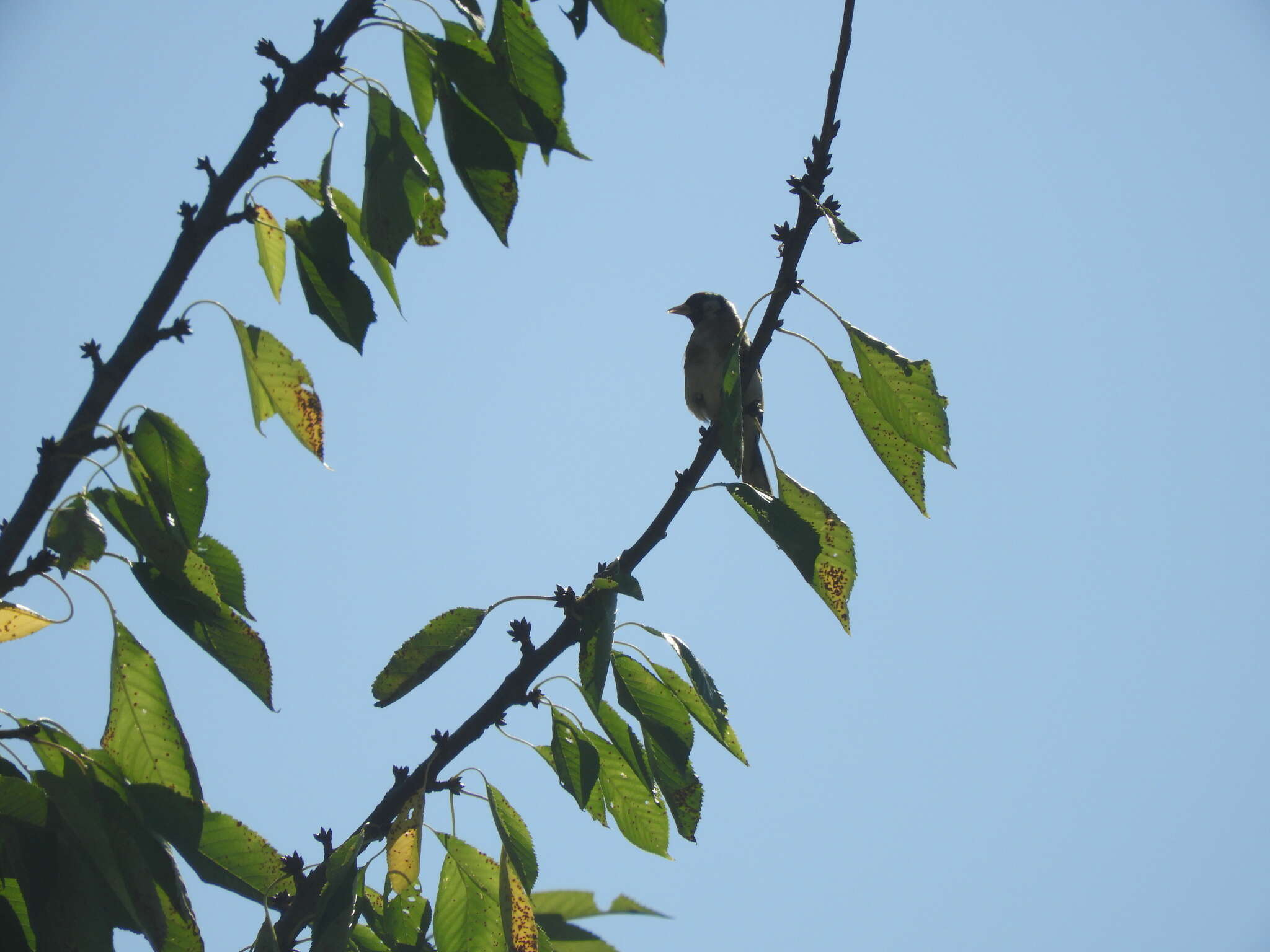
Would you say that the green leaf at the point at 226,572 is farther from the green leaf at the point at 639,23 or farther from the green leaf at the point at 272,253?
the green leaf at the point at 639,23

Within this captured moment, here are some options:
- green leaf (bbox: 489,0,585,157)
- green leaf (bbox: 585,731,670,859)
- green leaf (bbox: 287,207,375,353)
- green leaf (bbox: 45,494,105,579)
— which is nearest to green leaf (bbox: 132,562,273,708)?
green leaf (bbox: 45,494,105,579)

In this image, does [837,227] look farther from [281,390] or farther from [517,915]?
[517,915]

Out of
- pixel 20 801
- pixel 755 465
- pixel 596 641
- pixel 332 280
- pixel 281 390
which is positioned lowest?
pixel 596 641

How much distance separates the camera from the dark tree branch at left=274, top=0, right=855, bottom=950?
241 centimetres

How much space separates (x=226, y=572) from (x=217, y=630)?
5.3 inches

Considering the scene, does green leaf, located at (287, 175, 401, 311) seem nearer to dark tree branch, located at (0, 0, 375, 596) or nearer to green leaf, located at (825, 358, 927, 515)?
dark tree branch, located at (0, 0, 375, 596)

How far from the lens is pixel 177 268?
84.4 inches

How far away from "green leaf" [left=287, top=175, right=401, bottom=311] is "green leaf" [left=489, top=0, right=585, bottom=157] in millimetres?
404

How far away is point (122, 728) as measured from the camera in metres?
2.42

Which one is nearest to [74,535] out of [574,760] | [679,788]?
[574,760]

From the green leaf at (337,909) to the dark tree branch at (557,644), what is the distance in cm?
20

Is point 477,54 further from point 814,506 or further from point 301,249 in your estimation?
A: point 814,506

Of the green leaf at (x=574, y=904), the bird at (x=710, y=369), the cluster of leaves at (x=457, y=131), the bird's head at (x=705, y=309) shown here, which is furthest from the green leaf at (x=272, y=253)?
the bird's head at (x=705, y=309)

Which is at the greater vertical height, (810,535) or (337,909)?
(810,535)
